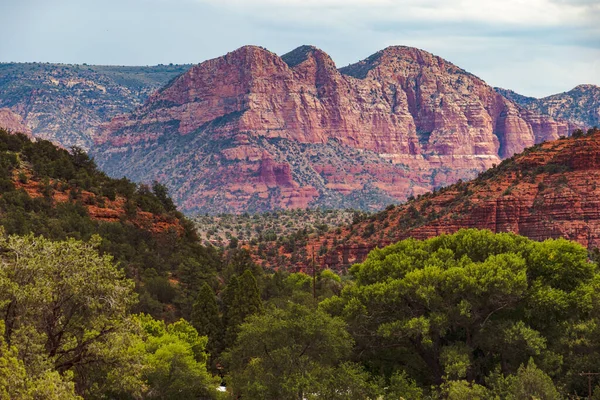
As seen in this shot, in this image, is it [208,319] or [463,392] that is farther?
[208,319]

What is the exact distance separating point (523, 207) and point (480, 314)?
64728mm

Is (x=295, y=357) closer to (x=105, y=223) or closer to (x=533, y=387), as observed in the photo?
(x=533, y=387)

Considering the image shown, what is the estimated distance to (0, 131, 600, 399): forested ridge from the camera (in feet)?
92.4

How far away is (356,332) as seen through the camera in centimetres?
3859

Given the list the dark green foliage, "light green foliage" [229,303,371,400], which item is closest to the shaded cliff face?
the dark green foliage

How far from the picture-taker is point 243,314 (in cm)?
5309

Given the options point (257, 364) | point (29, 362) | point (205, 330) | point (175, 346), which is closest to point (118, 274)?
point (29, 362)

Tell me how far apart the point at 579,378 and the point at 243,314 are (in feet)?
77.2

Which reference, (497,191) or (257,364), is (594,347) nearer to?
(257,364)

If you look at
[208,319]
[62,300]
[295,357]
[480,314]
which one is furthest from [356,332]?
[208,319]

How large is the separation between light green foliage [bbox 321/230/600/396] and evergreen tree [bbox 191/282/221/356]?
1404cm

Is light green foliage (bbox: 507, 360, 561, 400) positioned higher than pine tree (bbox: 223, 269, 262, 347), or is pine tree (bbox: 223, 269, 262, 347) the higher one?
light green foliage (bbox: 507, 360, 561, 400)

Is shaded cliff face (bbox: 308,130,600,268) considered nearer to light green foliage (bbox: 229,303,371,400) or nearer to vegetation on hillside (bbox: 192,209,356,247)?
vegetation on hillside (bbox: 192,209,356,247)

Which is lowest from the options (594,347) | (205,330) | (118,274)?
(205,330)
